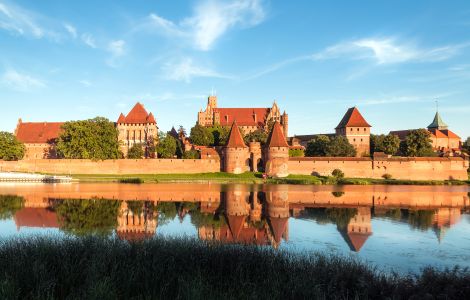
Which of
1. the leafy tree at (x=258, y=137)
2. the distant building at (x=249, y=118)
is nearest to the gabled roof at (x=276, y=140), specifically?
the leafy tree at (x=258, y=137)

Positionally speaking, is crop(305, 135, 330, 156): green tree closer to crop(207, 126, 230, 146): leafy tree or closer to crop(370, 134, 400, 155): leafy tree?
crop(370, 134, 400, 155): leafy tree

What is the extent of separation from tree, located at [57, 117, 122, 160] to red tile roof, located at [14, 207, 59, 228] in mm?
27798

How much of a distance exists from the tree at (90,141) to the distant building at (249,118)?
21566mm

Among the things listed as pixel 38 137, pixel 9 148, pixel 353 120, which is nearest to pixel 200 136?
pixel 353 120

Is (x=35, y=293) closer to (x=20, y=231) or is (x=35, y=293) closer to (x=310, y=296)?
(x=310, y=296)

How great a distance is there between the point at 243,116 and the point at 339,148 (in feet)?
75.0

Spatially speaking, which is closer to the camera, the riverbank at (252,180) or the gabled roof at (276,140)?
the riverbank at (252,180)

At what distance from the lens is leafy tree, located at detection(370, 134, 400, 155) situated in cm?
5203

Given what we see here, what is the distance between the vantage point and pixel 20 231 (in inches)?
521

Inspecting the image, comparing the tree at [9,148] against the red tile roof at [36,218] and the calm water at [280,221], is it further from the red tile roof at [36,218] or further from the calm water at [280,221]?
the red tile roof at [36,218]

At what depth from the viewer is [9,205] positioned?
19.7m

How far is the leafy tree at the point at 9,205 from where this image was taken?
55.3 feet

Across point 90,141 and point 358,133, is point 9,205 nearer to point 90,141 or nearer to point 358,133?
point 90,141

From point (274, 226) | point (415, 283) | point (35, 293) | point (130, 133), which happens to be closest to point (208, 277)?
point (35, 293)
